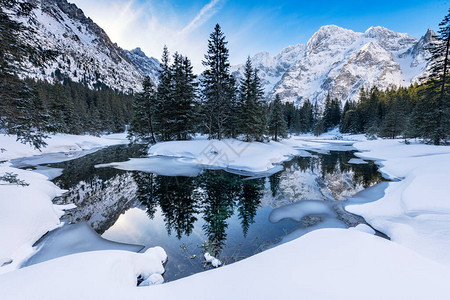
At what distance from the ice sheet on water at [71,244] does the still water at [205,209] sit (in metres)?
0.28

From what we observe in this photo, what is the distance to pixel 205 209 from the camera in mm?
8938

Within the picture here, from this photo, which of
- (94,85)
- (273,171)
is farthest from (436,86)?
(94,85)

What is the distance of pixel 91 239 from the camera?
243 inches

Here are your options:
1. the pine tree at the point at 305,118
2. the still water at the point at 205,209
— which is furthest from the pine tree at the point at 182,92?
the pine tree at the point at 305,118

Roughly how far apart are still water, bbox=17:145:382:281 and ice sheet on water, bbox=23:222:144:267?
28 centimetres

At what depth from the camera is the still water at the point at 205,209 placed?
6.14 m

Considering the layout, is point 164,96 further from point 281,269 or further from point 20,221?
point 281,269

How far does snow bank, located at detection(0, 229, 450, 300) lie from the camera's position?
275 centimetres

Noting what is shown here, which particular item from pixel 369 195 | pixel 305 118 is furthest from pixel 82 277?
pixel 305 118

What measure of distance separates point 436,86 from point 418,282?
90.0 feet

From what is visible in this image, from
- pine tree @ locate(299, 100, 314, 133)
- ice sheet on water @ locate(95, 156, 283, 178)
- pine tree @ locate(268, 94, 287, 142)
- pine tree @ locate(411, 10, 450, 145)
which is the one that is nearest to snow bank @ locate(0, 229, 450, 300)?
ice sheet on water @ locate(95, 156, 283, 178)

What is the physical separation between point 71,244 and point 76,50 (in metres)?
207

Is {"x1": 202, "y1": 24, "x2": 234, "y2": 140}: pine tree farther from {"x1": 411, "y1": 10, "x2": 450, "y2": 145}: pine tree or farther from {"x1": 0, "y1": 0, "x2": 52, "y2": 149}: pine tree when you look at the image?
{"x1": 411, "y1": 10, "x2": 450, "y2": 145}: pine tree

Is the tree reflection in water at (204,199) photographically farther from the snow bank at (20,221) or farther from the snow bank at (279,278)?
the snow bank at (20,221)
